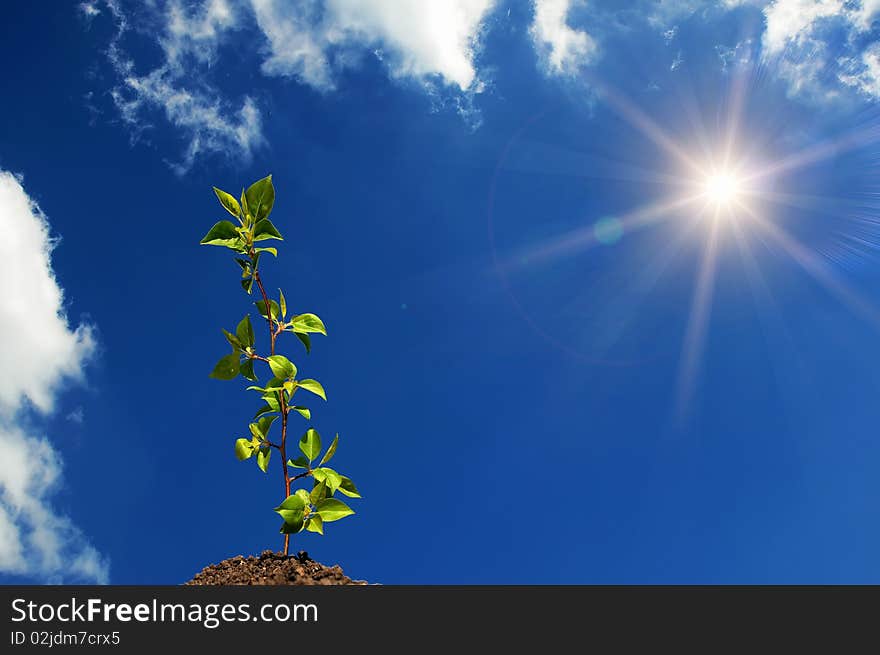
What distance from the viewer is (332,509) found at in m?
2.47

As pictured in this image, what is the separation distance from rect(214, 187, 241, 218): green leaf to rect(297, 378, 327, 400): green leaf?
864 millimetres

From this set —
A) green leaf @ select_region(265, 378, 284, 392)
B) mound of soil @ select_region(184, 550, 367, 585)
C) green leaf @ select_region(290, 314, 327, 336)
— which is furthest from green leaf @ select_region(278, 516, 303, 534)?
green leaf @ select_region(290, 314, 327, 336)

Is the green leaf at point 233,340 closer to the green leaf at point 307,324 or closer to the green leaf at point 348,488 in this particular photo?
the green leaf at point 307,324

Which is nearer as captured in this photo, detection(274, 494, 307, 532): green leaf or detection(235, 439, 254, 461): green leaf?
detection(274, 494, 307, 532): green leaf

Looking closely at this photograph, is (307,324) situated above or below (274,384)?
above

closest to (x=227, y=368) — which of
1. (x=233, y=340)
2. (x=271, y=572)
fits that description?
(x=233, y=340)

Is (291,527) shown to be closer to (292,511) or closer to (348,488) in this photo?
(292,511)

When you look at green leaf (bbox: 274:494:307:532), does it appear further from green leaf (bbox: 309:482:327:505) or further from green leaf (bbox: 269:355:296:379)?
green leaf (bbox: 269:355:296:379)

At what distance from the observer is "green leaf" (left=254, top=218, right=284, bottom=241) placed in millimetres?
2619

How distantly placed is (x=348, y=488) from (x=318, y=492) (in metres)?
0.18
